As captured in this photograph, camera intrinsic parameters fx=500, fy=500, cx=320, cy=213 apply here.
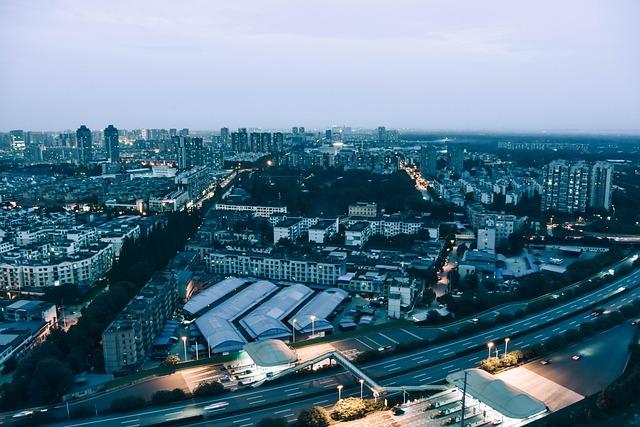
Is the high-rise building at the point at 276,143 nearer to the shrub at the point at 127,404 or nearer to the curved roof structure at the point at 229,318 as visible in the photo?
the curved roof structure at the point at 229,318

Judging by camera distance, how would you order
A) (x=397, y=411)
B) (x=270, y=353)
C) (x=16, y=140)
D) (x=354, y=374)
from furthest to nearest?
(x=16, y=140), (x=270, y=353), (x=354, y=374), (x=397, y=411)

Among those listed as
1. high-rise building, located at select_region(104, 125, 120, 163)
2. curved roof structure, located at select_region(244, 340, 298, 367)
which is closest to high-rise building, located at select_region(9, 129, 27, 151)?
high-rise building, located at select_region(104, 125, 120, 163)

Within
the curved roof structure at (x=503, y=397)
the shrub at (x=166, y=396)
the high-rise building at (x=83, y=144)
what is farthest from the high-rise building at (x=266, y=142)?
the curved roof structure at (x=503, y=397)

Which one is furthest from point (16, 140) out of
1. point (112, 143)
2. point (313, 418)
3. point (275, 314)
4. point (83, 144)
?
point (313, 418)

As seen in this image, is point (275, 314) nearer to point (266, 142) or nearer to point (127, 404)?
point (127, 404)

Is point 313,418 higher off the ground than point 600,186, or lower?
lower

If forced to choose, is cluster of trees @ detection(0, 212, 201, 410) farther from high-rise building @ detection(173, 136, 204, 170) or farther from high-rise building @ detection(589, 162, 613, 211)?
high-rise building @ detection(173, 136, 204, 170)

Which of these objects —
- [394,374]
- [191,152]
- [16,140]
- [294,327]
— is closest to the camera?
[394,374]
